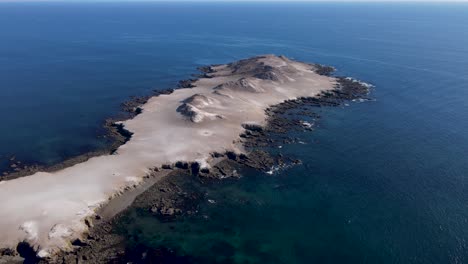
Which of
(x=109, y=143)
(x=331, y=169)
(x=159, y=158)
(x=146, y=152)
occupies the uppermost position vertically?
(x=331, y=169)

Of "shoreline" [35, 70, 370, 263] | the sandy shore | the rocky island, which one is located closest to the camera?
"shoreline" [35, 70, 370, 263]

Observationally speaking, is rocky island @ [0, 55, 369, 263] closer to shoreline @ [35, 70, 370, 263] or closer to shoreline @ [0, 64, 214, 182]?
shoreline @ [35, 70, 370, 263]

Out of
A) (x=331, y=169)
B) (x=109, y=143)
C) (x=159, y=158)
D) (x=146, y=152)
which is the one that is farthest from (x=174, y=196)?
(x=331, y=169)

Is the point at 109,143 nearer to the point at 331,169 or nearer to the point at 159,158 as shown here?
the point at 159,158

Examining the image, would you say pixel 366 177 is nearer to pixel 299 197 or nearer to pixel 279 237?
pixel 299 197

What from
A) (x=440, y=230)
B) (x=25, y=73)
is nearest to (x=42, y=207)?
(x=440, y=230)

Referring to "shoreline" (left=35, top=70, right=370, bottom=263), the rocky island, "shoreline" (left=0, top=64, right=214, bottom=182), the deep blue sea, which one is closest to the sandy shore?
the rocky island
